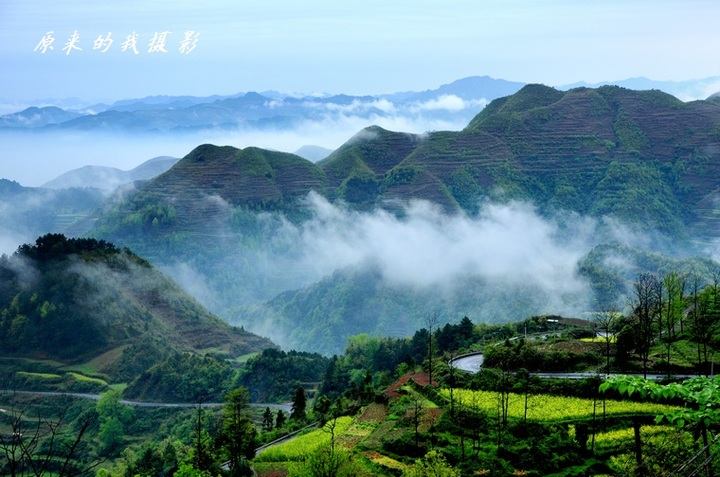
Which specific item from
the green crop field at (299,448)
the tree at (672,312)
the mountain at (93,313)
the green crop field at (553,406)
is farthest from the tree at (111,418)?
the tree at (672,312)

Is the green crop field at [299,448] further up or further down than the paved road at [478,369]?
further down

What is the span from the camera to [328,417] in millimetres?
63625

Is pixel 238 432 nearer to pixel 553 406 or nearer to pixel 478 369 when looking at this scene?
pixel 478 369

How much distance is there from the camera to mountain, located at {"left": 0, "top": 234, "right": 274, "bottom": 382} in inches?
4882

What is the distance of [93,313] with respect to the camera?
129m

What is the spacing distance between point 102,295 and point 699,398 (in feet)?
434

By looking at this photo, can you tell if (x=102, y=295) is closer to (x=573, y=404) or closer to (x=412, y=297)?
(x=412, y=297)

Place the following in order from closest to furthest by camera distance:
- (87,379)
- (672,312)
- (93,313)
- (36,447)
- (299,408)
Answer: (36,447) → (672,312) → (299,408) → (87,379) → (93,313)

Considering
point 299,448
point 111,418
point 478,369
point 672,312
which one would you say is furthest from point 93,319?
point 672,312

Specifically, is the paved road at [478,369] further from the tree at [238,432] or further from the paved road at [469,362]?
the tree at [238,432]

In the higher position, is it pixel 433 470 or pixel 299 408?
pixel 433 470

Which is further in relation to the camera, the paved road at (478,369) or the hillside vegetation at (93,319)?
the hillside vegetation at (93,319)

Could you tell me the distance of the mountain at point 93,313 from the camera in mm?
124000

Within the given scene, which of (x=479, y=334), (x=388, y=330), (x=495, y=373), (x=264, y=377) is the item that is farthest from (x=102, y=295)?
(x=495, y=373)
